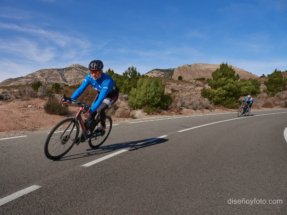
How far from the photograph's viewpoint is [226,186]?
4.45m

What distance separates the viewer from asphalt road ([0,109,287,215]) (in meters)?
3.53

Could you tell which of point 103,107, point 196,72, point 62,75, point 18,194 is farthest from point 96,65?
point 62,75

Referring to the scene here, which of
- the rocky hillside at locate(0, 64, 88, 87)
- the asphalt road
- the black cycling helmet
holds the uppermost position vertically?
the rocky hillside at locate(0, 64, 88, 87)

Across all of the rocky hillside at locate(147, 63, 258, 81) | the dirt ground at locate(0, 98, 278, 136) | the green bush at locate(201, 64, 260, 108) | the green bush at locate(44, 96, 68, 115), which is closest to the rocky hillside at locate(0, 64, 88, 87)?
the rocky hillside at locate(147, 63, 258, 81)

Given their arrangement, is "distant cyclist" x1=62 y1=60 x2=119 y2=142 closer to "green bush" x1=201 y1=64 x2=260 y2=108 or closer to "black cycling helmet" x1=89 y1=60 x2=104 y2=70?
"black cycling helmet" x1=89 y1=60 x2=104 y2=70

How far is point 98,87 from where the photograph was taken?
6.78 m

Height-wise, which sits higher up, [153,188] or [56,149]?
[56,149]

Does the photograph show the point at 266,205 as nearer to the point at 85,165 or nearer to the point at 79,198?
the point at 79,198

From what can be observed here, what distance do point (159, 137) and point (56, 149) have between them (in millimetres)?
4300

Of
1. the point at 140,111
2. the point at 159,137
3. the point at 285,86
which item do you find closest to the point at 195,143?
the point at 159,137

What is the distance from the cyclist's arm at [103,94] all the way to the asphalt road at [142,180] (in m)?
1.09

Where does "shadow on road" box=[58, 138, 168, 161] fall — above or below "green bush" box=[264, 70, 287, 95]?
below

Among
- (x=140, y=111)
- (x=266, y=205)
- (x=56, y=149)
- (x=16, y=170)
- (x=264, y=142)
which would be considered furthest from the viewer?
(x=140, y=111)

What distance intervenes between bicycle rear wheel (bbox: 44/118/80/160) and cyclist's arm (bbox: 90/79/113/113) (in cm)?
53
